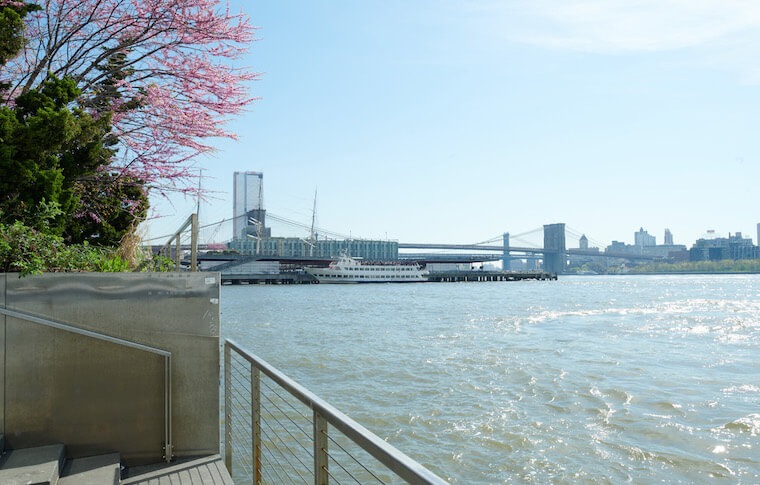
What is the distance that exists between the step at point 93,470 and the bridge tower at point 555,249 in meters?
115

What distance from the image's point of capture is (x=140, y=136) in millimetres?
8164

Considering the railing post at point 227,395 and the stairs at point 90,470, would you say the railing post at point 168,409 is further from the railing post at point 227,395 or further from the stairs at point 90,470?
the railing post at point 227,395

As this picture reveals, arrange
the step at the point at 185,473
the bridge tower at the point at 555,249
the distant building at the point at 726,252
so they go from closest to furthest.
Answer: the step at the point at 185,473 < the bridge tower at the point at 555,249 < the distant building at the point at 726,252

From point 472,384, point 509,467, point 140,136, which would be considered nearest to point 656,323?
point 472,384

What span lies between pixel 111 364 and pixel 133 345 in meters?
0.21

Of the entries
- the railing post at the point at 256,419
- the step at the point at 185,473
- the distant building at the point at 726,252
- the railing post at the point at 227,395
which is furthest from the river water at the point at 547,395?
the distant building at the point at 726,252

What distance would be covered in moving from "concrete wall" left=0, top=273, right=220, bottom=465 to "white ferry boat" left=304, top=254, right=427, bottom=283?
86.8 metres

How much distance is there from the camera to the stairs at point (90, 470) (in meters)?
3.43

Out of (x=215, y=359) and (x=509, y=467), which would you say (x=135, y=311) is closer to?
(x=215, y=359)

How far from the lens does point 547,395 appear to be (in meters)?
10.6

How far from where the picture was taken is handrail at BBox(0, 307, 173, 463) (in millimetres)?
3863

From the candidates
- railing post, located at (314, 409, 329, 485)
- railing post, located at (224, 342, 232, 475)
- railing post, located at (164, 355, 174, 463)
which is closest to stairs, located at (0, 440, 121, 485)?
railing post, located at (164, 355, 174, 463)

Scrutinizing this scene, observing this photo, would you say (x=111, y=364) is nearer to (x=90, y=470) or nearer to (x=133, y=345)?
(x=133, y=345)

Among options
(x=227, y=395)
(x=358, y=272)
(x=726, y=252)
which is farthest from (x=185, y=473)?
(x=726, y=252)
